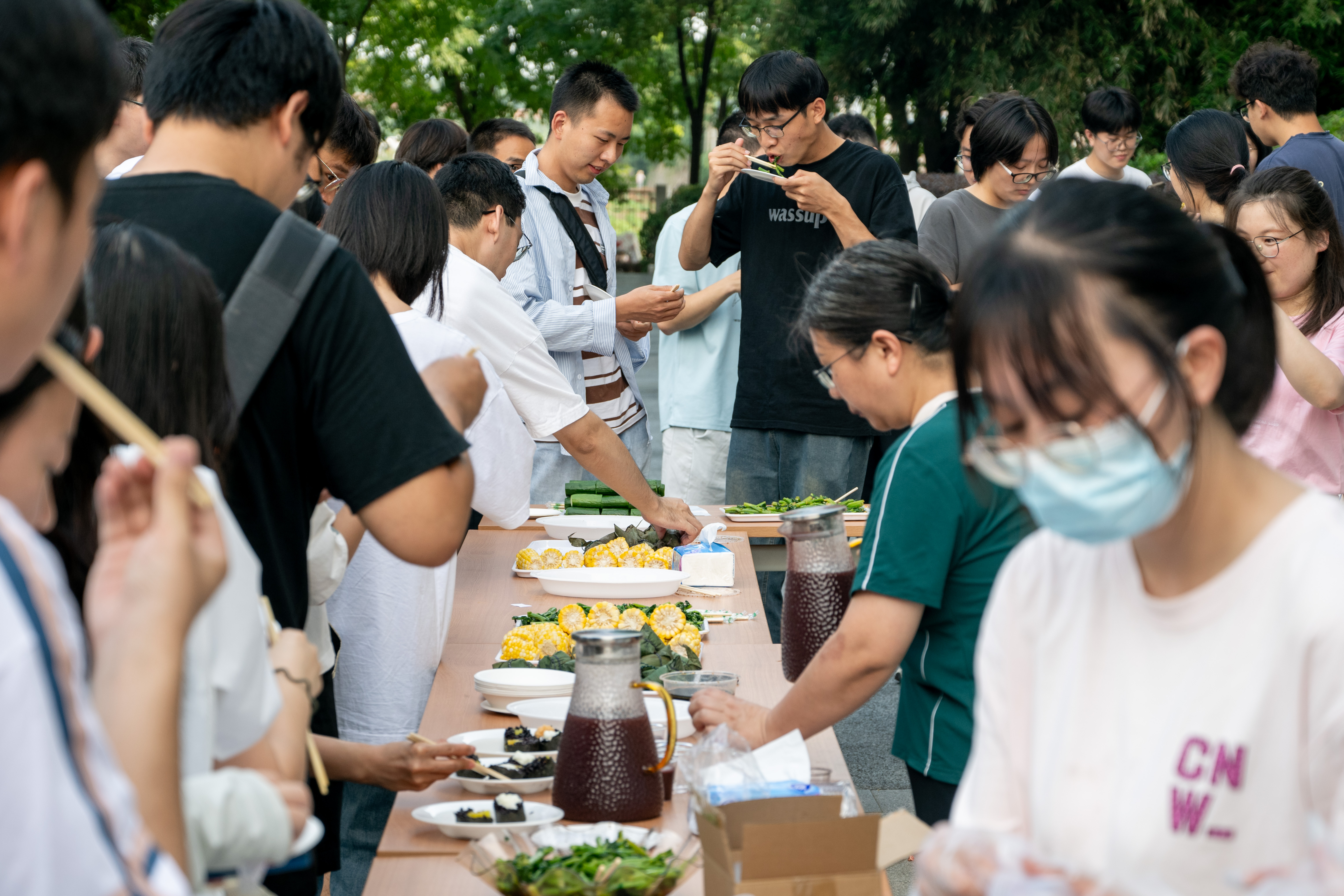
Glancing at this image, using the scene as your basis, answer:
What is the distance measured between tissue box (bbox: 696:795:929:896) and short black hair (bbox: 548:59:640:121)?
382 cm

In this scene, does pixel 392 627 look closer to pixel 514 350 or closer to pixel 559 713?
pixel 559 713

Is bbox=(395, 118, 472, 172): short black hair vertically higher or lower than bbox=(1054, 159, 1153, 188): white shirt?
lower

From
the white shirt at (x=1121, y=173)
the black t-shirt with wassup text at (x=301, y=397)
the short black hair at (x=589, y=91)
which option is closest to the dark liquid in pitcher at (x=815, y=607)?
the black t-shirt with wassup text at (x=301, y=397)

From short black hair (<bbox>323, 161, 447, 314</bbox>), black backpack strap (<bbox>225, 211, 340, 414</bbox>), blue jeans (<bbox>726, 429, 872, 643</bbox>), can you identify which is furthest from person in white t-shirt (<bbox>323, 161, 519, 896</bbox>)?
blue jeans (<bbox>726, 429, 872, 643</bbox>)

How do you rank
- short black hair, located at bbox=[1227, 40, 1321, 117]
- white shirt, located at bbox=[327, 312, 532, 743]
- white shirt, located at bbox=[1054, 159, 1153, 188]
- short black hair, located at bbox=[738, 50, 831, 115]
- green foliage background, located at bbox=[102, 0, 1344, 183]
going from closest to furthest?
1. white shirt, located at bbox=[327, 312, 532, 743]
2. short black hair, located at bbox=[738, 50, 831, 115]
3. short black hair, located at bbox=[1227, 40, 1321, 117]
4. white shirt, located at bbox=[1054, 159, 1153, 188]
5. green foliage background, located at bbox=[102, 0, 1344, 183]

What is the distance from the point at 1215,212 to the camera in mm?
4574

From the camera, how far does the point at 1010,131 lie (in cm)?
464

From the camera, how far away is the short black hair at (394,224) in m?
2.93

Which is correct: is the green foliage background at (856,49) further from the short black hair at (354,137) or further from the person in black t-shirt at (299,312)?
the person in black t-shirt at (299,312)

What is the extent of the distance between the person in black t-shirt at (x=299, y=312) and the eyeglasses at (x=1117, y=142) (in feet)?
15.9

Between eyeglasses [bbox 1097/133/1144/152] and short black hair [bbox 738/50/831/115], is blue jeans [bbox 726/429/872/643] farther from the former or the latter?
eyeglasses [bbox 1097/133/1144/152]

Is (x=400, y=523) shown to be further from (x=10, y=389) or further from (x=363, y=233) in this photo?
(x=363, y=233)

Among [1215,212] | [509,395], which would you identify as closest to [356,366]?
[509,395]

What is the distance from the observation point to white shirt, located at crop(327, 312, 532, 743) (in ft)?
9.53
